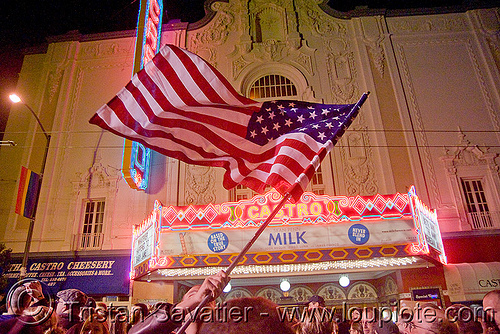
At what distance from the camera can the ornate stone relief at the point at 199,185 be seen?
48.6 feet

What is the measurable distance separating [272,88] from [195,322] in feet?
52.8

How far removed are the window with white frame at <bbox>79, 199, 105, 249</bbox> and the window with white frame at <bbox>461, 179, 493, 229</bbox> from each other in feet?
47.9

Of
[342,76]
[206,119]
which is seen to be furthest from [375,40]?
[206,119]

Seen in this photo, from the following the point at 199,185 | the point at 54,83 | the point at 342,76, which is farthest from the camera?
the point at 54,83

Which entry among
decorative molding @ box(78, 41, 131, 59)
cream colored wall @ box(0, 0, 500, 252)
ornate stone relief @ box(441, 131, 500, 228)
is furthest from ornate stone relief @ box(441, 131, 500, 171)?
decorative molding @ box(78, 41, 131, 59)

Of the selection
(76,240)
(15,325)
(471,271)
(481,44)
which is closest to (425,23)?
(481,44)

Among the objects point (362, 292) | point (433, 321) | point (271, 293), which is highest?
point (271, 293)

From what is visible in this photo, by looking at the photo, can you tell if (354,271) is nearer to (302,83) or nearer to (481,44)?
(302,83)

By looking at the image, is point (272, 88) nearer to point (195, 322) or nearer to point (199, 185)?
point (199, 185)

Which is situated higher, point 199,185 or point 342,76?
point 342,76

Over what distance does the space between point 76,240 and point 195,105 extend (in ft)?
38.1

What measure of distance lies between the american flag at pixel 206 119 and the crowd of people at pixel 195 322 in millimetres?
2061

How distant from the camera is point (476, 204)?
1410 centimetres

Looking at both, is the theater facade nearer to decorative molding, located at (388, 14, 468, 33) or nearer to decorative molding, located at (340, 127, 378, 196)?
decorative molding, located at (340, 127, 378, 196)
